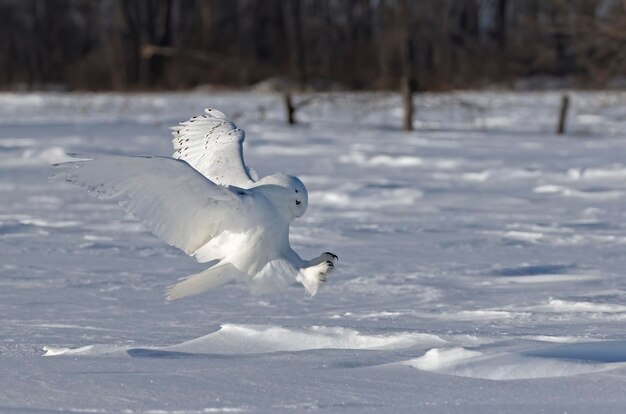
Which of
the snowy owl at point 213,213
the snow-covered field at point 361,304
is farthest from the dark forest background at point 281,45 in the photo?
the snowy owl at point 213,213

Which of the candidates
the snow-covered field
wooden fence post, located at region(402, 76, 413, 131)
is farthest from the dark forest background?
the snow-covered field

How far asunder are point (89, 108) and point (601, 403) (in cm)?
2397

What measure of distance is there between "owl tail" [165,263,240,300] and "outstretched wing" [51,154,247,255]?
176 mm

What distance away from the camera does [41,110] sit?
26.3 metres

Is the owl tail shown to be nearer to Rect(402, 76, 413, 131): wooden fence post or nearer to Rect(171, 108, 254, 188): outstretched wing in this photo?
Rect(171, 108, 254, 188): outstretched wing

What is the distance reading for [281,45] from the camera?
161 feet

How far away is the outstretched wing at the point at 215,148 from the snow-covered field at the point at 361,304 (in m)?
0.67

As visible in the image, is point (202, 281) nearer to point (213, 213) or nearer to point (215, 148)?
point (213, 213)

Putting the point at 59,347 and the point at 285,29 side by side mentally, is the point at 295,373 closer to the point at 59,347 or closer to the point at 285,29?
the point at 59,347

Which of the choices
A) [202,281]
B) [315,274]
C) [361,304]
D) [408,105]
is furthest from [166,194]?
[408,105]

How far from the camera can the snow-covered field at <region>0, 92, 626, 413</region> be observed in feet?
11.5

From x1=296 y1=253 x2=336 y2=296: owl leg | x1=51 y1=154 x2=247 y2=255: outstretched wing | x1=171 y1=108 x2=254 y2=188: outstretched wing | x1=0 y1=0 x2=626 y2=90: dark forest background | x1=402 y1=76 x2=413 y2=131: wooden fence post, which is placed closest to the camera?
x1=51 y1=154 x2=247 y2=255: outstretched wing

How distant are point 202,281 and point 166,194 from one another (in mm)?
409

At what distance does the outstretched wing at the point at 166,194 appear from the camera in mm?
4289
